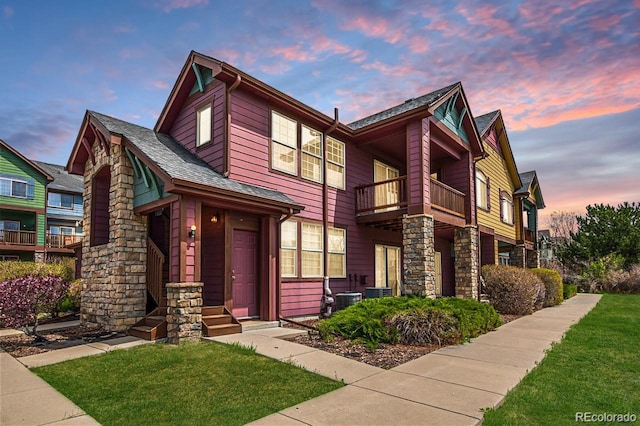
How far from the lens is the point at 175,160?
359 inches

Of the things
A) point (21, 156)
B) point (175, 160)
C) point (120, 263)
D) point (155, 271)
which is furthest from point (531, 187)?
point (21, 156)

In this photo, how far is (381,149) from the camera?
14.5 m

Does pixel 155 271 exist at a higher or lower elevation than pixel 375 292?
higher

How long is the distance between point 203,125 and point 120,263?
13.3ft

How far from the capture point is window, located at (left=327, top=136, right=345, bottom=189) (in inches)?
498

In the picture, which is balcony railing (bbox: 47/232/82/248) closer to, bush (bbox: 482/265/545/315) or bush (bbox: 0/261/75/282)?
bush (bbox: 0/261/75/282)

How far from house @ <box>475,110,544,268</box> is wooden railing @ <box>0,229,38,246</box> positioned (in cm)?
2846

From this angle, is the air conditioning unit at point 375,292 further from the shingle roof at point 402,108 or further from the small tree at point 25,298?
the small tree at point 25,298

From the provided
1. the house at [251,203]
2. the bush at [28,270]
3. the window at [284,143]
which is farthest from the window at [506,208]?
the bush at [28,270]

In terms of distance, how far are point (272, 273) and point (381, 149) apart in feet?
22.7

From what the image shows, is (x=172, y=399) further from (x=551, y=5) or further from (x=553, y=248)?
(x=553, y=248)

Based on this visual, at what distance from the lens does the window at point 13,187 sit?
2674 cm

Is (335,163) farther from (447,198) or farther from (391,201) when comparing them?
(447,198)

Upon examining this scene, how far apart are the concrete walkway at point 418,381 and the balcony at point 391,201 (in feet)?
16.0
